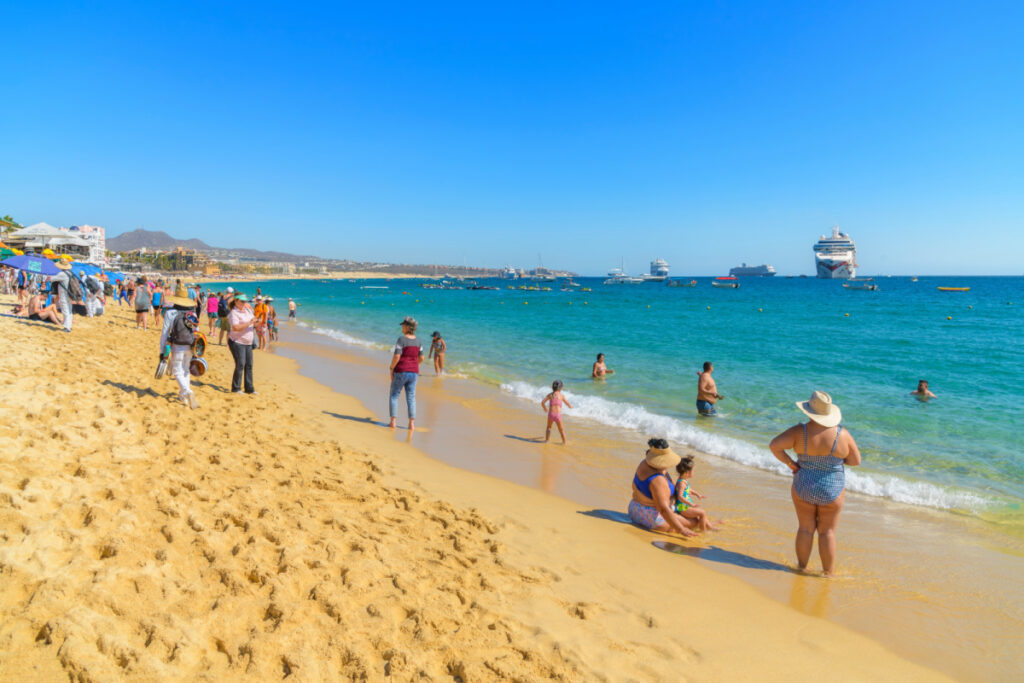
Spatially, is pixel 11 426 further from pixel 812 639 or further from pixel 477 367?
pixel 477 367

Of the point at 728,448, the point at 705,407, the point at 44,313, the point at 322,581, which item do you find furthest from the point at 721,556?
the point at 44,313

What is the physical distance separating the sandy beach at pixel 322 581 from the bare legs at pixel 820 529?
2.37ft

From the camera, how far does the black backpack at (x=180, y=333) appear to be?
7660 mm

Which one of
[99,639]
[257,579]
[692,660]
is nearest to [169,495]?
[257,579]

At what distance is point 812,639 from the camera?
3719 mm

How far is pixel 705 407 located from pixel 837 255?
128 m

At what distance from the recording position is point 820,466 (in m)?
4.45

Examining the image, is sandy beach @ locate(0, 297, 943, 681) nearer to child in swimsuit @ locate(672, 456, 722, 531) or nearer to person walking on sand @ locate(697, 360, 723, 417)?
child in swimsuit @ locate(672, 456, 722, 531)

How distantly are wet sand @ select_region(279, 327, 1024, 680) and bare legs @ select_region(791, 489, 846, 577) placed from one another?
0.17 meters

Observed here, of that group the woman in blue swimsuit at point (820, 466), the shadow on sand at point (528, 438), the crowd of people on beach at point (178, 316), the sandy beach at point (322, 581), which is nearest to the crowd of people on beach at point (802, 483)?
the woman in blue swimsuit at point (820, 466)

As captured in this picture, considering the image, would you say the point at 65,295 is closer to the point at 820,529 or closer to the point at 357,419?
the point at 357,419

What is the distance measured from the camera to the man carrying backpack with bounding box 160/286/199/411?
7.66 m

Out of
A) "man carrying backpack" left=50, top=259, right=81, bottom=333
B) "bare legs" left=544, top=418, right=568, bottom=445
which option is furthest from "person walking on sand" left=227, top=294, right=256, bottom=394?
"man carrying backpack" left=50, top=259, right=81, bottom=333

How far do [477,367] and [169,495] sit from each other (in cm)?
1350
